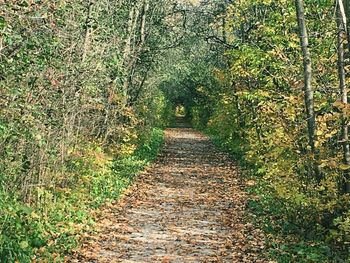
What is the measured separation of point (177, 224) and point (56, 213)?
8.74 feet

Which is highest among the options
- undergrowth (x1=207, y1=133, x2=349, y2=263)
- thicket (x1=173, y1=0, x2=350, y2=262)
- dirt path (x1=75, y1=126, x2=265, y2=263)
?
thicket (x1=173, y1=0, x2=350, y2=262)

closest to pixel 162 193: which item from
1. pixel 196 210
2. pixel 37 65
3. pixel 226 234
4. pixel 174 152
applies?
pixel 196 210

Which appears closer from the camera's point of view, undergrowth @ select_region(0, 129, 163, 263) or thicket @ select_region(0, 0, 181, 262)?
undergrowth @ select_region(0, 129, 163, 263)

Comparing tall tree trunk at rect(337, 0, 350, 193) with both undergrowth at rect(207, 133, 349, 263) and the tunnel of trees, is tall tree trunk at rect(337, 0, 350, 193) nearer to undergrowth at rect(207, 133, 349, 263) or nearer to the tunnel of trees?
the tunnel of trees

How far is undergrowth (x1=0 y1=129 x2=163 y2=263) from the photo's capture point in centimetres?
748

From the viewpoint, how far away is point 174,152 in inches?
1045

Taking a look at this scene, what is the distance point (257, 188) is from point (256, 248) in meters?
6.10

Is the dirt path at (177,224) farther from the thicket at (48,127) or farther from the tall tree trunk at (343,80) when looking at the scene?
the tall tree trunk at (343,80)

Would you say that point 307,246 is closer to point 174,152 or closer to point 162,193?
point 162,193

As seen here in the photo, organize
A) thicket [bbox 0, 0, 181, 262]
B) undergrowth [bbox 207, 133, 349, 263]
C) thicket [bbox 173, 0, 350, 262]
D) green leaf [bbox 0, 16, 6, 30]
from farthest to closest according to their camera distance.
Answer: thicket [bbox 173, 0, 350, 262] → undergrowth [bbox 207, 133, 349, 263] → thicket [bbox 0, 0, 181, 262] → green leaf [bbox 0, 16, 6, 30]

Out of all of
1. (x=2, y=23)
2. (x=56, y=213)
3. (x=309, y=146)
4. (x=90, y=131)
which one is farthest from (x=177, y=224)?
(x=2, y=23)

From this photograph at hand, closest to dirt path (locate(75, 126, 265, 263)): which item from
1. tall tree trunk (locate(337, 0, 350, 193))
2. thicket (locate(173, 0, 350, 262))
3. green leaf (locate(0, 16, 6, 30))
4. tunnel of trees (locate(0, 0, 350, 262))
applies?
tunnel of trees (locate(0, 0, 350, 262))

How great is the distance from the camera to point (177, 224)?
36.1 ft

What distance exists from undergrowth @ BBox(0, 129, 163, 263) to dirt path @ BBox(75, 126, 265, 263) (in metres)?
0.37
